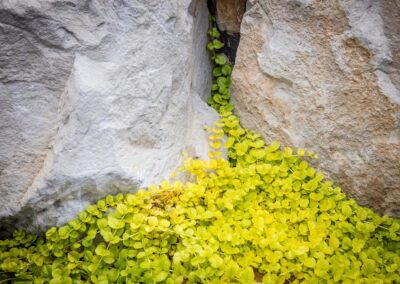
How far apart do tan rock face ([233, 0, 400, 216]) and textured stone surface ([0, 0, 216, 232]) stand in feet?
2.88

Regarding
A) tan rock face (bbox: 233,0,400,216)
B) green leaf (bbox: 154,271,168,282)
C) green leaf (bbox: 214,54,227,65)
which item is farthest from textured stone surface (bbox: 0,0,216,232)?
green leaf (bbox: 214,54,227,65)

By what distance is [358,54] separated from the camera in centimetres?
260

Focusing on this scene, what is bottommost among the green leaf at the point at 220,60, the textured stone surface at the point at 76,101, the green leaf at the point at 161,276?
the green leaf at the point at 161,276

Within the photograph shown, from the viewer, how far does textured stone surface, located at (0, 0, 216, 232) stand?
231 centimetres

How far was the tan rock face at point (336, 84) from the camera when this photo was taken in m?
2.56

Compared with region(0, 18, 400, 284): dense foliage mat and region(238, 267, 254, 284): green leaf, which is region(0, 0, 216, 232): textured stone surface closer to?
region(0, 18, 400, 284): dense foliage mat

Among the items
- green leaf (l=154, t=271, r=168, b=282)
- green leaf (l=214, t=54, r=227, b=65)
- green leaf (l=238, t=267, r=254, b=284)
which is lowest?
green leaf (l=154, t=271, r=168, b=282)

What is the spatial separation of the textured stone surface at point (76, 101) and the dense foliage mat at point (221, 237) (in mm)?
183

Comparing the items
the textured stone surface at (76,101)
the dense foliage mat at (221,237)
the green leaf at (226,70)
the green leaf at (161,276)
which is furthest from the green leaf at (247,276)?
the green leaf at (226,70)

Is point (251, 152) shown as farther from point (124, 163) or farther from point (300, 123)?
point (124, 163)

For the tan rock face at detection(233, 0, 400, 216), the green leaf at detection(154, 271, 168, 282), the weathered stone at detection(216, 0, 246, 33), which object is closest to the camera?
the green leaf at detection(154, 271, 168, 282)

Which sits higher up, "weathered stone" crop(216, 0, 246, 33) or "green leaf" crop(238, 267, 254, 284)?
"weathered stone" crop(216, 0, 246, 33)

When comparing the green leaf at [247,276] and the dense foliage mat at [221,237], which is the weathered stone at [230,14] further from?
the green leaf at [247,276]

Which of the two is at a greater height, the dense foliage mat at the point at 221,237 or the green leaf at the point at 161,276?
the dense foliage mat at the point at 221,237
